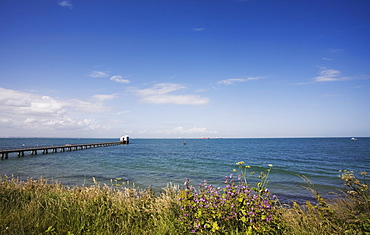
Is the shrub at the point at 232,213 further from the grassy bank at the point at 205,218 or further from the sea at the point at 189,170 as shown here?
the sea at the point at 189,170

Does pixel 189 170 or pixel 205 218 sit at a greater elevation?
pixel 205 218

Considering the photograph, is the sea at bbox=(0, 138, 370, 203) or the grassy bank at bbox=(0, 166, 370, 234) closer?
the grassy bank at bbox=(0, 166, 370, 234)

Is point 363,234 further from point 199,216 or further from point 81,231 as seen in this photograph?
point 81,231

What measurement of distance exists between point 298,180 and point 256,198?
1697cm

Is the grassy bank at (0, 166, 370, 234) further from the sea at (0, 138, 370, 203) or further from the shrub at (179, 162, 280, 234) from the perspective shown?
the sea at (0, 138, 370, 203)

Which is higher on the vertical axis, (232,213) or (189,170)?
(232,213)

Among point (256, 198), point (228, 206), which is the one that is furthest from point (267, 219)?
point (228, 206)

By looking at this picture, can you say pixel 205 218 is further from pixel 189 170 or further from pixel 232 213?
pixel 189 170

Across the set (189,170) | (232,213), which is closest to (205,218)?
(232,213)

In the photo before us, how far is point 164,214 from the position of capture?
203 inches

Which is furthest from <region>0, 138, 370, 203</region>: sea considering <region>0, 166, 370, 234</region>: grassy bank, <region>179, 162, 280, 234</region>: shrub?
<region>179, 162, 280, 234</region>: shrub

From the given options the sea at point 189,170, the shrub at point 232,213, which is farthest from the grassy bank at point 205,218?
the sea at point 189,170

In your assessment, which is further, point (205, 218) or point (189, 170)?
point (189, 170)

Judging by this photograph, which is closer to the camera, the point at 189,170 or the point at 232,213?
the point at 232,213
